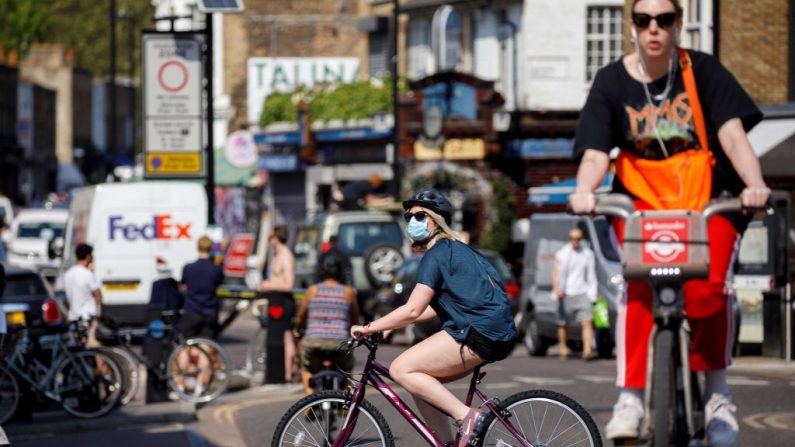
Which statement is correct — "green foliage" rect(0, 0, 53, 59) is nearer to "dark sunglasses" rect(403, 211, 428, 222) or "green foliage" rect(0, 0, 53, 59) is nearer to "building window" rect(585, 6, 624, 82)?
"building window" rect(585, 6, 624, 82)

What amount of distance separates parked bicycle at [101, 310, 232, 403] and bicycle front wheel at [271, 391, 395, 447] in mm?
8840

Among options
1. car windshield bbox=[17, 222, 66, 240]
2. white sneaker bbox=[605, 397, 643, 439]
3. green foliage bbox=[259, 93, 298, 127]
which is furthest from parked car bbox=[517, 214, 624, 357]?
green foliage bbox=[259, 93, 298, 127]

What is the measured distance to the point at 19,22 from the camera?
113562 mm

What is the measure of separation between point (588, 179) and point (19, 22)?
109382 millimetres

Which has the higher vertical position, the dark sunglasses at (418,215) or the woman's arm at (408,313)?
the dark sunglasses at (418,215)

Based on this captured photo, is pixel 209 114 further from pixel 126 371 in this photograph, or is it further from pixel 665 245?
pixel 665 245

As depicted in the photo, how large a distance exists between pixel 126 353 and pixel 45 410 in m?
0.95

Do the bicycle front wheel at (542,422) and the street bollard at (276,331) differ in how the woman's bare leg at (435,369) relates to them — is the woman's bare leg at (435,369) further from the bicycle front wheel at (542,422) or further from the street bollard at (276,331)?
the street bollard at (276,331)

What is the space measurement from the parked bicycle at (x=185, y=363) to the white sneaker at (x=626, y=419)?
440 inches

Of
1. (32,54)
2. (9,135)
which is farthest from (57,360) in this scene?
(32,54)

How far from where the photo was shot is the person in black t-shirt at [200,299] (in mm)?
20125

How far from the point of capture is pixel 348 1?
204ft

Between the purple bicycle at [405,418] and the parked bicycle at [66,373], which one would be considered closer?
the purple bicycle at [405,418]

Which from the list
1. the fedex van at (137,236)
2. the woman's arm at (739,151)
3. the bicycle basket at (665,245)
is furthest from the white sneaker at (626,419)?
the fedex van at (137,236)
